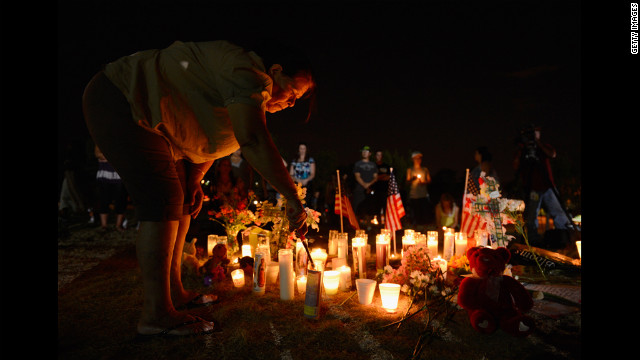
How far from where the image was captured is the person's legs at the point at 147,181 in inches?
72.5

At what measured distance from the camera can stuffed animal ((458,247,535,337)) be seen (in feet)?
6.46

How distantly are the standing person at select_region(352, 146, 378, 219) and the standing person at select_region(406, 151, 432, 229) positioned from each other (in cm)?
76

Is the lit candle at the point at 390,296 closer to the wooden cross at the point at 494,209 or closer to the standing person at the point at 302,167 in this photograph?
the wooden cross at the point at 494,209

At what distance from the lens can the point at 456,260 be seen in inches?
129

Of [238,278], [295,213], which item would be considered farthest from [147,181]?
[238,278]

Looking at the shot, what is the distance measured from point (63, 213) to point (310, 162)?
182 inches

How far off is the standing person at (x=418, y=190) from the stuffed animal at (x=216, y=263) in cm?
461

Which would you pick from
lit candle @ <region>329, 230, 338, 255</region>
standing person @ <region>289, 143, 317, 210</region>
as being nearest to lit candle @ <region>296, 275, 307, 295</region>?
lit candle @ <region>329, 230, 338, 255</region>

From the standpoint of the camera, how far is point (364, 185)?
689cm

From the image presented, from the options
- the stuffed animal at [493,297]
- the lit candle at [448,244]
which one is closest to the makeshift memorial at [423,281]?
the stuffed animal at [493,297]

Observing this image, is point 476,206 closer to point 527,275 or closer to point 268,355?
point 527,275

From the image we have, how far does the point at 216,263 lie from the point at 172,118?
5.72 feet

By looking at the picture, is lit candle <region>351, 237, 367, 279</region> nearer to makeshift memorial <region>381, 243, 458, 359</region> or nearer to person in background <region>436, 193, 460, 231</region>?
makeshift memorial <region>381, 243, 458, 359</region>

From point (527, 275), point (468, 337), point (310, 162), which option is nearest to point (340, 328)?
point (468, 337)
